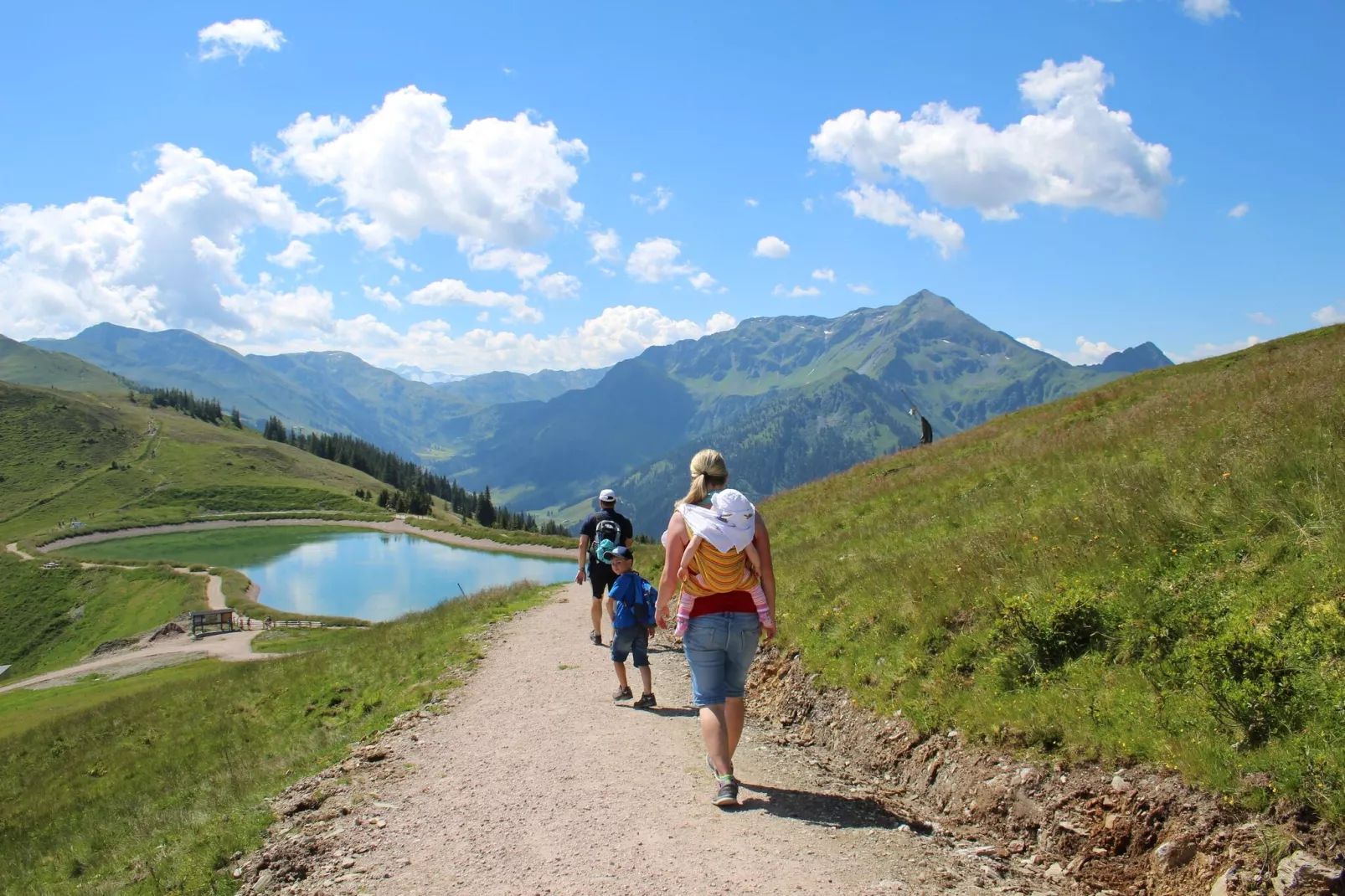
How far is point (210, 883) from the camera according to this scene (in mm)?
6980

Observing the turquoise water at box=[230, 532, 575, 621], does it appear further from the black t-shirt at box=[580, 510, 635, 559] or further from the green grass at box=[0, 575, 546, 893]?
the black t-shirt at box=[580, 510, 635, 559]

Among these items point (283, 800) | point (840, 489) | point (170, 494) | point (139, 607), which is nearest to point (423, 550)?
point (139, 607)

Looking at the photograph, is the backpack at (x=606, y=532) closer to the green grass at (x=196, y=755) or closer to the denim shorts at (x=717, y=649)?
the green grass at (x=196, y=755)

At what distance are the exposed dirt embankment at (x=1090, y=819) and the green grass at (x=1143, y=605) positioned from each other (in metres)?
0.18

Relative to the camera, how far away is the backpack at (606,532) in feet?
45.0

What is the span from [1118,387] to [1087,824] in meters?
29.1

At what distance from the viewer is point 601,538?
45.4ft

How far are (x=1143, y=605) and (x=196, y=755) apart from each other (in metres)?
19.3

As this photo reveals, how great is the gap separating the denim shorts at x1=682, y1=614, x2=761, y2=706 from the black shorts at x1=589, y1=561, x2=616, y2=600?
22.8 ft

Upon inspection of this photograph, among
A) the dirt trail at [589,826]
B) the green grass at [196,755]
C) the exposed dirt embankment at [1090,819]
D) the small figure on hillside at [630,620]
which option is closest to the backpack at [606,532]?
the small figure on hillside at [630,620]

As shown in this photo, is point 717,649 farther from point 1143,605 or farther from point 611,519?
point 611,519

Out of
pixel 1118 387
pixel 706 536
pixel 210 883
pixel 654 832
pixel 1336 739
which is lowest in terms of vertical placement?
pixel 210 883

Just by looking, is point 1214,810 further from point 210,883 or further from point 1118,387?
point 1118,387

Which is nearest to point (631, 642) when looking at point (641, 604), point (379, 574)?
point (641, 604)
